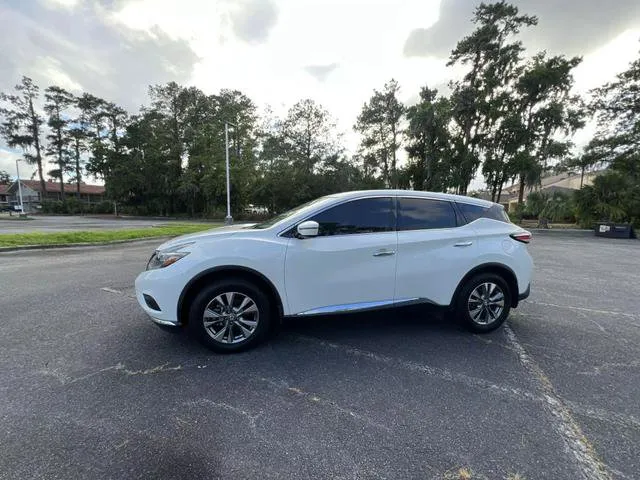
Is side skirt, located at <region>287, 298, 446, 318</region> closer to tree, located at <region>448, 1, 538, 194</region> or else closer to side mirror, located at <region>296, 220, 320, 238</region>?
side mirror, located at <region>296, 220, 320, 238</region>

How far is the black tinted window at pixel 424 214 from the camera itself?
3643mm

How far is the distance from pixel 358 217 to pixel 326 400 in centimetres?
190

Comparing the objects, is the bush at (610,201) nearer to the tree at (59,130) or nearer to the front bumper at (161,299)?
the front bumper at (161,299)

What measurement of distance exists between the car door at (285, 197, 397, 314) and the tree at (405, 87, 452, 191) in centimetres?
2832

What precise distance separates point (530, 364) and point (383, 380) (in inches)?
62.7

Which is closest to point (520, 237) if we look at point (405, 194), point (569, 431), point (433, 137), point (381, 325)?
point (405, 194)

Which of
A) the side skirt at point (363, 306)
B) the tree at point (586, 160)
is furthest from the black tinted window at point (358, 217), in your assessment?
the tree at point (586, 160)

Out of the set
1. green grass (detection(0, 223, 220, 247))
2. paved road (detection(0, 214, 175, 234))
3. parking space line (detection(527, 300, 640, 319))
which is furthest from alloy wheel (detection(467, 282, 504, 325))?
paved road (detection(0, 214, 175, 234))

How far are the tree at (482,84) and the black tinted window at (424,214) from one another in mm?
28415

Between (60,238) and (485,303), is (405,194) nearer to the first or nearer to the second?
(485,303)

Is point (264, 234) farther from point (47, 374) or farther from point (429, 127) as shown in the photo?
point (429, 127)

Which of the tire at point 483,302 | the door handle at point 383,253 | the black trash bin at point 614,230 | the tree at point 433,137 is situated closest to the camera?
the door handle at point 383,253

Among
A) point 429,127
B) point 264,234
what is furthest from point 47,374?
point 429,127

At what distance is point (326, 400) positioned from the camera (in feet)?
8.29
